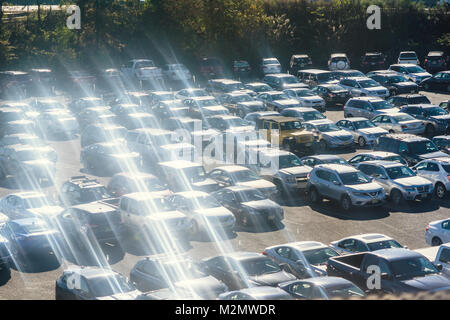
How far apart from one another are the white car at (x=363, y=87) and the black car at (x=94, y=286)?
109ft

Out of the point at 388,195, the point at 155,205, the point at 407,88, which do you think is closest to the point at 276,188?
the point at 388,195

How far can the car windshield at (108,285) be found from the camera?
16188 millimetres

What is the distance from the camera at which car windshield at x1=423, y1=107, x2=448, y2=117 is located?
3888 centimetres

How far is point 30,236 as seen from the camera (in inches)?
845

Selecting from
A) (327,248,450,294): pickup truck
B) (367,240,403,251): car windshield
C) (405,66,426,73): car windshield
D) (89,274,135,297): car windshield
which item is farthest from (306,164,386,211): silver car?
(405,66,426,73): car windshield

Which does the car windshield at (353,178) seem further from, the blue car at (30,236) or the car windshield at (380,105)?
the car windshield at (380,105)

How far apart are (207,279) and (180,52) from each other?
153ft

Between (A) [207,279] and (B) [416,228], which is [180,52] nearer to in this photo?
(B) [416,228]

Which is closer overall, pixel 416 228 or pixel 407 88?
pixel 416 228

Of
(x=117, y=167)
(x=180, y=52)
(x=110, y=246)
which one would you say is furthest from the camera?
(x=180, y=52)

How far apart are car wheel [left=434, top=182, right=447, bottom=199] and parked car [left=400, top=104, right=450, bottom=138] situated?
1003cm

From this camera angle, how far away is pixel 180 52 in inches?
2421

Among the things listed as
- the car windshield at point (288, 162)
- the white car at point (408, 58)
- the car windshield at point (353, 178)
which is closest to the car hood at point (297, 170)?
the car windshield at point (288, 162)

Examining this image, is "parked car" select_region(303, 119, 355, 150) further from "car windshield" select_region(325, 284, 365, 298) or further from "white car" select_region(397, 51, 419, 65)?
"white car" select_region(397, 51, 419, 65)
